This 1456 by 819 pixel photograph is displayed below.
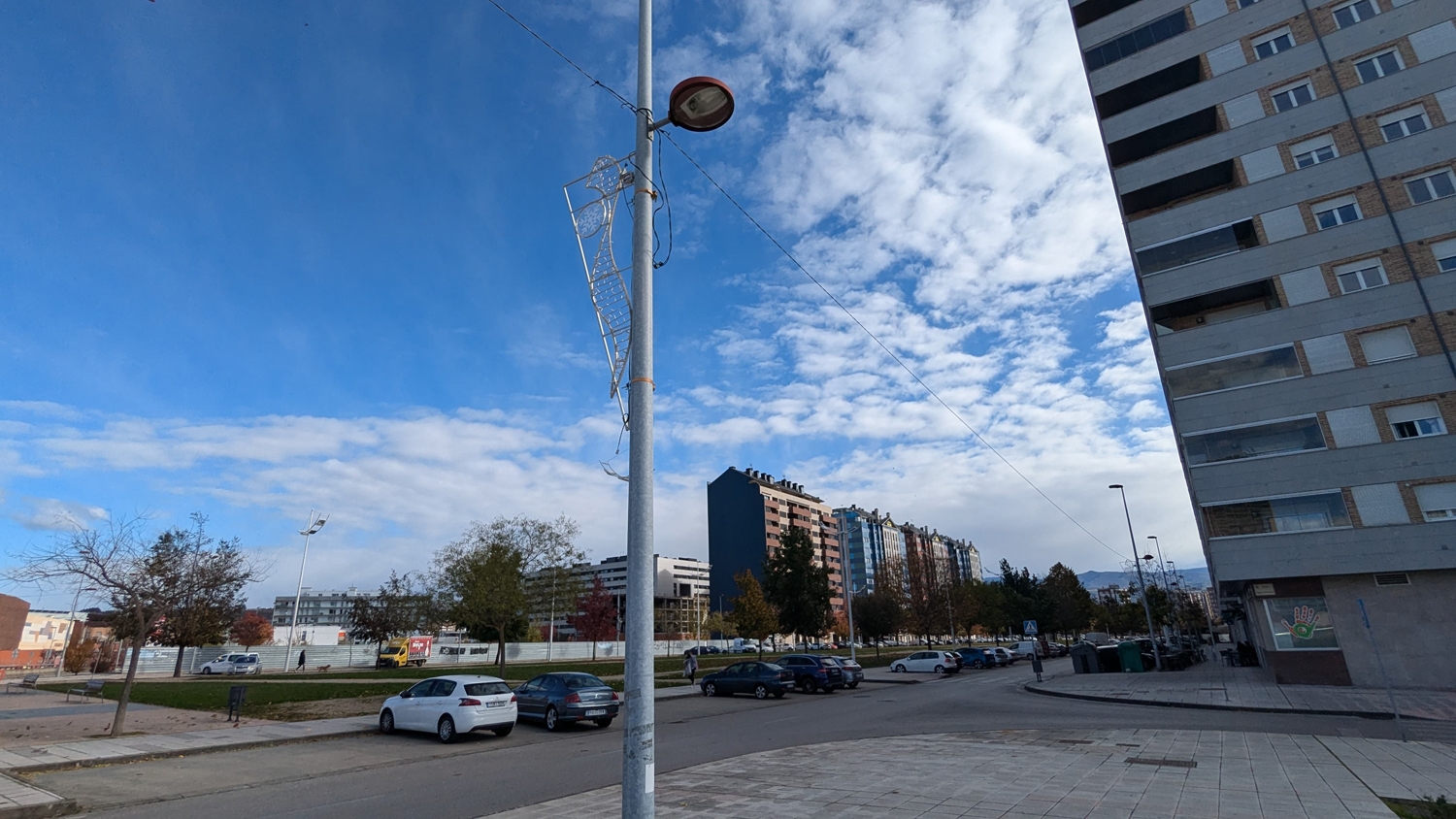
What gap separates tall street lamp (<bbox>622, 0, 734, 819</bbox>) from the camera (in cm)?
381

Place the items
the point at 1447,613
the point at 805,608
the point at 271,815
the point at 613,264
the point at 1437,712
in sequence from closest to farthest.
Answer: the point at 613,264
the point at 271,815
the point at 1437,712
the point at 1447,613
the point at 805,608

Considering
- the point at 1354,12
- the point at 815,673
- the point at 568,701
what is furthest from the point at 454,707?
the point at 1354,12

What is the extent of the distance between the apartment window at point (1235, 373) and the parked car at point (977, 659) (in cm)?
2507

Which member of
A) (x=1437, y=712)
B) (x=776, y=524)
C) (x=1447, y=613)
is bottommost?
(x=1437, y=712)

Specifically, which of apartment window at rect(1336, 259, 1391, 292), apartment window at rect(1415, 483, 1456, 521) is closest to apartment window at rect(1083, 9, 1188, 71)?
apartment window at rect(1336, 259, 1391, 292)

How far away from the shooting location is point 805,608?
49.0 m

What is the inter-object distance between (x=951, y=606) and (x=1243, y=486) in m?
43.5

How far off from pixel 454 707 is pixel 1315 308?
33945 millimetres

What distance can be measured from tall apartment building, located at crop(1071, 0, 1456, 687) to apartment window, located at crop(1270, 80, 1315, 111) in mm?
75

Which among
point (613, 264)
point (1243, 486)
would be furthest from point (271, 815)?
point (1243, 486)

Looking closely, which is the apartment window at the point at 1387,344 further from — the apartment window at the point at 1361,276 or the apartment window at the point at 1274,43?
the apartment window at the point at 1274,43

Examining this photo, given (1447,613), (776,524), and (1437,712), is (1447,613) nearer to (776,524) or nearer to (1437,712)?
(1437,712)

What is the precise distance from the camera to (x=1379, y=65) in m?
28.1

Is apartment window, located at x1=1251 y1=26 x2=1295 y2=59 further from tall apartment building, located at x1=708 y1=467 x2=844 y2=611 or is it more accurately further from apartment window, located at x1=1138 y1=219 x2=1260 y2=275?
tall apartment building, located at x1=708 y1=467 x2=844 y2=611
